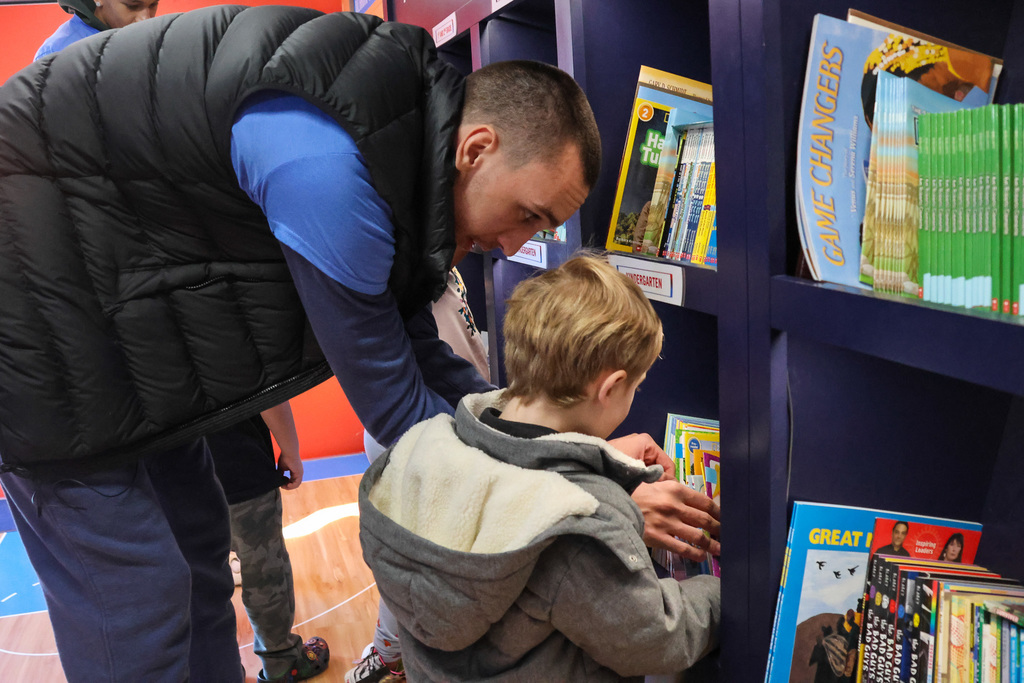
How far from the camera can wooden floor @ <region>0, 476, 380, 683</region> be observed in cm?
242

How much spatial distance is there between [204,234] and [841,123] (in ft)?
3.21

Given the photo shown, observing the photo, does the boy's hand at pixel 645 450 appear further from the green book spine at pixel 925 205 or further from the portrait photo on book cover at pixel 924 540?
the green book spine at pixel 925 205

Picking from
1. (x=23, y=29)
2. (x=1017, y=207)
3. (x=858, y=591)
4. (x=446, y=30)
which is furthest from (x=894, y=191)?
(x=23, y=29)

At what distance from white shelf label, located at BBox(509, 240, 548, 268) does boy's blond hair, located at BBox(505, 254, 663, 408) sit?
2.17 ft

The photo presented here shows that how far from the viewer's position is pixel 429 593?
988 mm

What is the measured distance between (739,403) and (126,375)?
0.99 m

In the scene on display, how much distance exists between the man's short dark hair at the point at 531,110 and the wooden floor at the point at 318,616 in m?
1.86

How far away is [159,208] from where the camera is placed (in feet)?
3.97

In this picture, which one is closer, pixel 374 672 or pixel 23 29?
pixel 374 672

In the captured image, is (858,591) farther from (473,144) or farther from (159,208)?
(159,208)

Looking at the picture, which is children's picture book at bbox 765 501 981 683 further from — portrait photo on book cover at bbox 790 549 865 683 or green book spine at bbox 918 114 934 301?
green book spine at bbox 918 114 934 301

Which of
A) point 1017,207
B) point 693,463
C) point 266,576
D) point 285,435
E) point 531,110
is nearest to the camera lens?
point 1017,207

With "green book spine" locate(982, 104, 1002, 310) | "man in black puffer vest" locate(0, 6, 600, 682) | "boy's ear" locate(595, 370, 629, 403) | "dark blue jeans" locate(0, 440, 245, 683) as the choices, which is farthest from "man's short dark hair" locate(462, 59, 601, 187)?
"dark blue jeans" locate(0, 440, 245, 683)

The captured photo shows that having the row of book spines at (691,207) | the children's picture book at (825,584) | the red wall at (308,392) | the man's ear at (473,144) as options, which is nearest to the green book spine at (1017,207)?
the children's picture book at (825,584)
